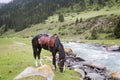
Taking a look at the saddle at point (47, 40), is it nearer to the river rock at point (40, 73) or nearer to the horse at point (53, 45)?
the horse at point (53, 45)

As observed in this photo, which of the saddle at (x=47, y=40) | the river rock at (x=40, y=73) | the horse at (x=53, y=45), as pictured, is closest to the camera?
the river rock at (x=40, y=73)

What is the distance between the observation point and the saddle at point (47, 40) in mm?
23094

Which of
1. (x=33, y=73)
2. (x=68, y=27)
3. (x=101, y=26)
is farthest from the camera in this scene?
(x=68, y=27)

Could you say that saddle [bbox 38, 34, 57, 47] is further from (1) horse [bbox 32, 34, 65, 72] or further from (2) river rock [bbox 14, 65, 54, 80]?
(2) river rock [bbox 14, 65, 54, 80]

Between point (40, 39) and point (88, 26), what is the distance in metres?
82.2

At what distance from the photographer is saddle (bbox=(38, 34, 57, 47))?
2309 centimetres

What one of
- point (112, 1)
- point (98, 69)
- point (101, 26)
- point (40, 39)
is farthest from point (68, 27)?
point (40, 39)

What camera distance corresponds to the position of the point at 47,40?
924 inches

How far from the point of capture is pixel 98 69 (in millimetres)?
31812

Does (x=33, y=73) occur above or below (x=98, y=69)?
above

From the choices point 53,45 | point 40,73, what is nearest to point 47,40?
point 53,45

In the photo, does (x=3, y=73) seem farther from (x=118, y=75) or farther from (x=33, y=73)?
(x=118, y=75)

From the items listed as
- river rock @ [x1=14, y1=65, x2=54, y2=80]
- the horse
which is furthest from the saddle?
river rock @ [x1=14, y1=65, x2=54, y2=80]


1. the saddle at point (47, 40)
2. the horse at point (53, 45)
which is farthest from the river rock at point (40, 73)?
the saddle at point (47, 40)
